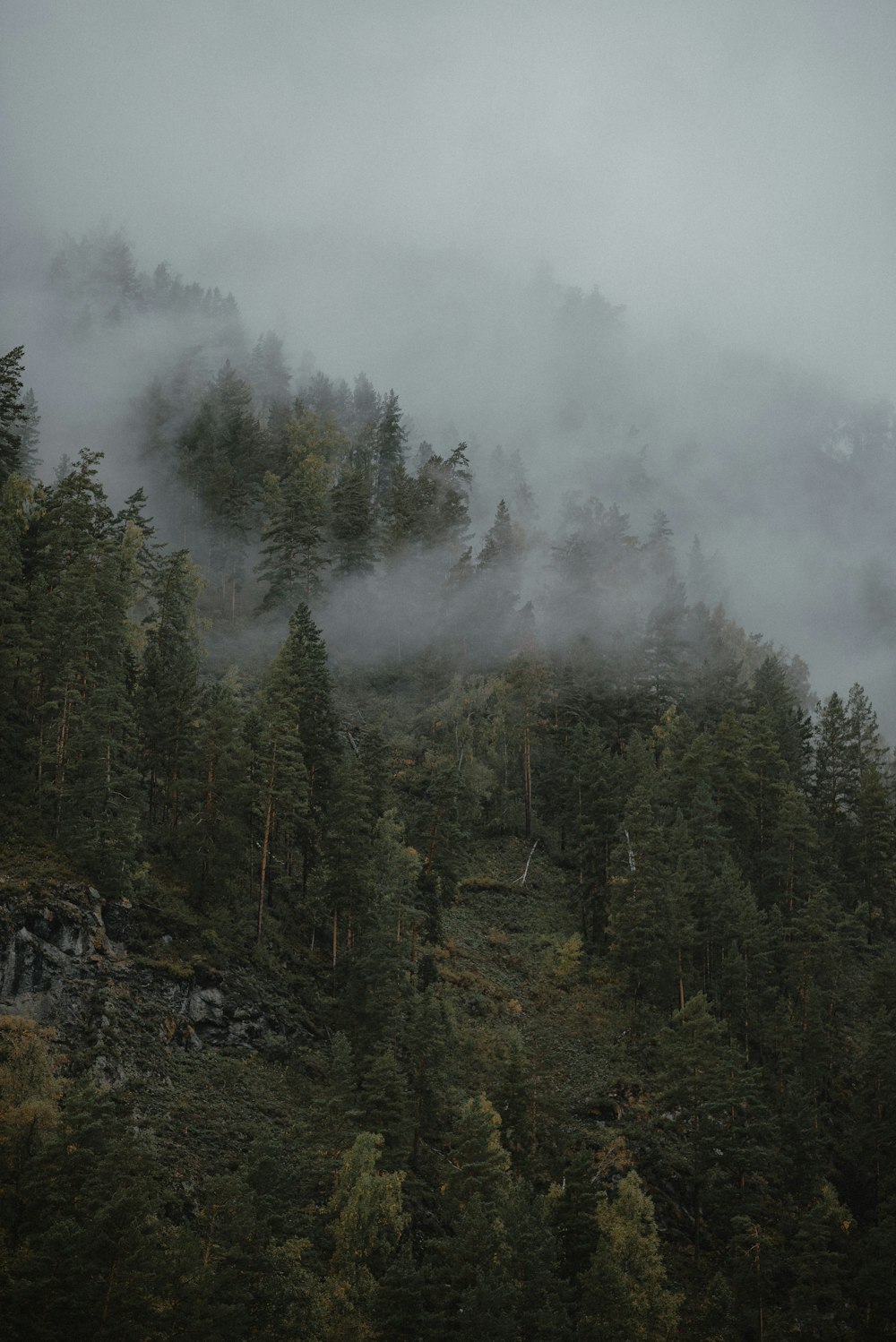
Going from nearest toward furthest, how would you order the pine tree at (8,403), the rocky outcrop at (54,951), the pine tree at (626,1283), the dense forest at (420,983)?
the dense forest at (420,983), the rocky outcrop at (54,951), the pine tree at (626,1283), the pine tree at (8,403)

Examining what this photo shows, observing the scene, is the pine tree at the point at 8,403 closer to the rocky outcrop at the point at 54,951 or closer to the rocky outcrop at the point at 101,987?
the rocky outcrop at the point at 54,951

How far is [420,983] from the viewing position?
48.3 metres

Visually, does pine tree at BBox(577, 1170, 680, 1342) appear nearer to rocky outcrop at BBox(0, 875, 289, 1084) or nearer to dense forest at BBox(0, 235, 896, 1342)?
dense forest at BBox(0, 235, 896, 1342)

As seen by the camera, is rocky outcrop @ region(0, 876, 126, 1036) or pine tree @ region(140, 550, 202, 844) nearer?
rocky outcrop @ region(0, 876, 126, 1036)

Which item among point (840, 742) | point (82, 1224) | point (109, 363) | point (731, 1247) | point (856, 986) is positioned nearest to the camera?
point (82, 1224)

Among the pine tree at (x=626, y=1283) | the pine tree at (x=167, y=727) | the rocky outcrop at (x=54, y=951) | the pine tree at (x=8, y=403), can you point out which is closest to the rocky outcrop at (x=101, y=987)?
the rocky outcrop at (x=54, y=951)

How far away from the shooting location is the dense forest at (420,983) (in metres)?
30.7

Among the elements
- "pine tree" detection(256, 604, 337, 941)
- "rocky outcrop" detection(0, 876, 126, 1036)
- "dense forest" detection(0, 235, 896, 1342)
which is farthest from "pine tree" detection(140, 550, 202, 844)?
"rocky outcrop" detection(0, 876, 126, 1036)

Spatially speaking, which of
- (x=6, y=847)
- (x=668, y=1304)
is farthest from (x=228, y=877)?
(x=668, y=1304)

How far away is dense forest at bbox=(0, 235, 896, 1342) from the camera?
3066cm

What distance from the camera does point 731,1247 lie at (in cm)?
4262

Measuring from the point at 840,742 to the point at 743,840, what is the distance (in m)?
14.1

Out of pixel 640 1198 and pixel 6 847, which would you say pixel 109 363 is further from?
pixel 640 1198

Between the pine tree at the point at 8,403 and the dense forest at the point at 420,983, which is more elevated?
the pine tree at the point at 8,403
